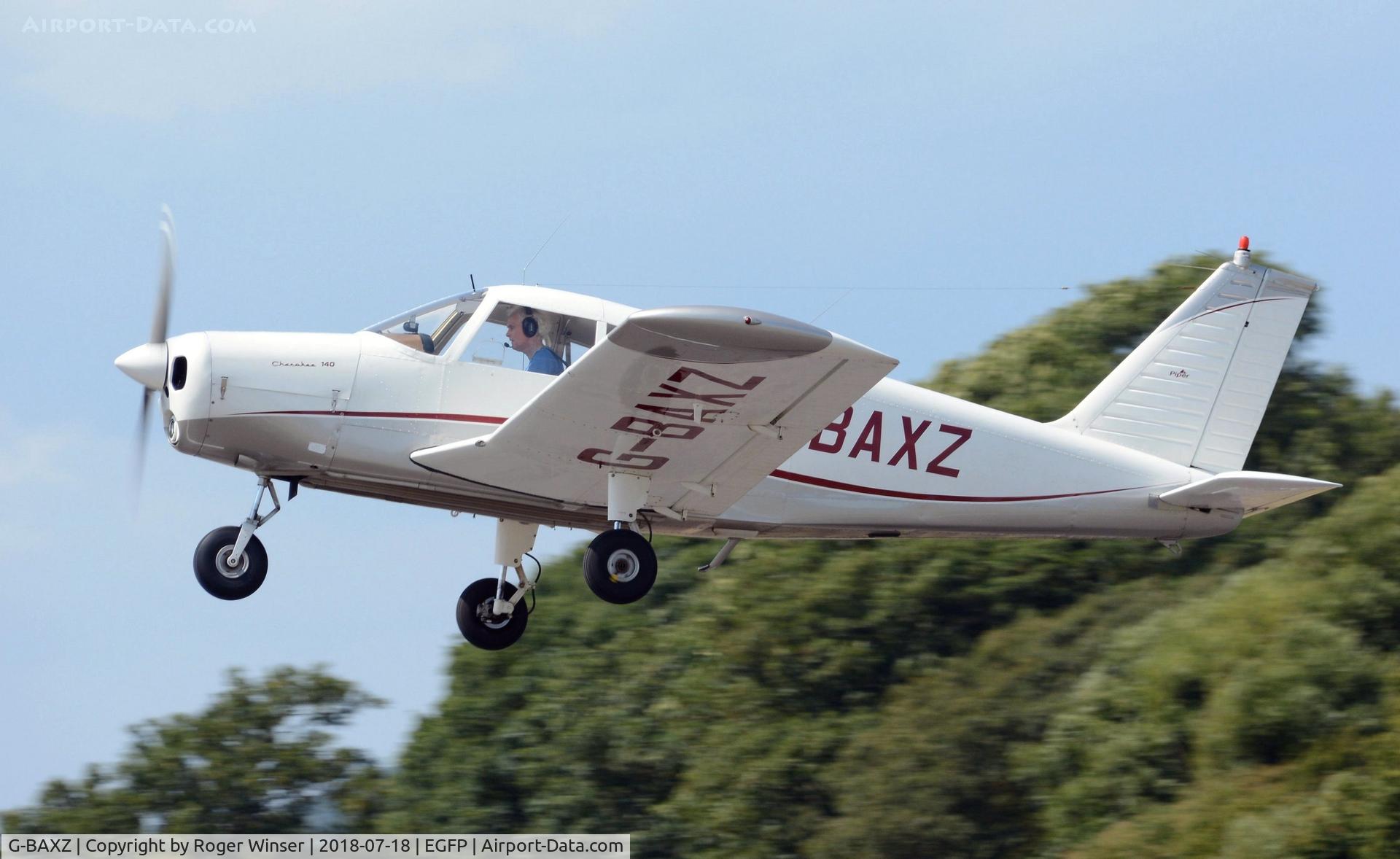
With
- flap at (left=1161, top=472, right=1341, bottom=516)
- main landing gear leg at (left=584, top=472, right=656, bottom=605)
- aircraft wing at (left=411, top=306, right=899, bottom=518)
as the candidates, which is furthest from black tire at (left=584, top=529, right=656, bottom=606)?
flap at (left=1161, top=472, right=1341, bottom=516)

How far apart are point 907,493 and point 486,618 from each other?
3105 millimetres

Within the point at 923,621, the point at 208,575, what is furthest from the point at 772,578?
the point at 208,575

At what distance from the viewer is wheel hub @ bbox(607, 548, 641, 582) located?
9.98 meters

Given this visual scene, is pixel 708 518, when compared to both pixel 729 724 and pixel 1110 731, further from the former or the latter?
pixel 729 724

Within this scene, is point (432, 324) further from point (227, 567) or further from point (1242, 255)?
point (1242, 255)

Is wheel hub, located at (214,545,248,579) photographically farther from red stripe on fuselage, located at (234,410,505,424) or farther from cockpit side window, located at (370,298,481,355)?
cockpit side window, located at (370,298,481,355)

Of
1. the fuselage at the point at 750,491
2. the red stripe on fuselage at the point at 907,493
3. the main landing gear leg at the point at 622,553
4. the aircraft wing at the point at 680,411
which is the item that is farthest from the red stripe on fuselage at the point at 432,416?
the red stripe on fuselage at the point at 907,493

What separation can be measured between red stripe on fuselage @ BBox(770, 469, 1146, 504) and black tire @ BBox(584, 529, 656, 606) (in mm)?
Result: 1069

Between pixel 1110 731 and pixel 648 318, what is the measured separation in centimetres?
909

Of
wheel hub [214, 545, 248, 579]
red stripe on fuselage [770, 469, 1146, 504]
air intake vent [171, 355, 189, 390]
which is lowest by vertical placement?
wheel hub [214, 545, 248, 579]

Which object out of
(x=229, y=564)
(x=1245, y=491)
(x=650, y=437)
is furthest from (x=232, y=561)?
(x=1245, y=491)

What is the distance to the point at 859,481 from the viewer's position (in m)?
10.8

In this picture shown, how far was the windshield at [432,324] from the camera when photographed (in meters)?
10.0

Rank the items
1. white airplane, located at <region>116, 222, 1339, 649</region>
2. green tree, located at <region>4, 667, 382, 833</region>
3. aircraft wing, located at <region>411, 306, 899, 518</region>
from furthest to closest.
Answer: green tree, located at <region>4, 667, 382, 833</region>
white airplane, located at <region>116, 222, 1339, 649</region>
aircraft wing, located at <region>411, 306, 899, 518</region>
